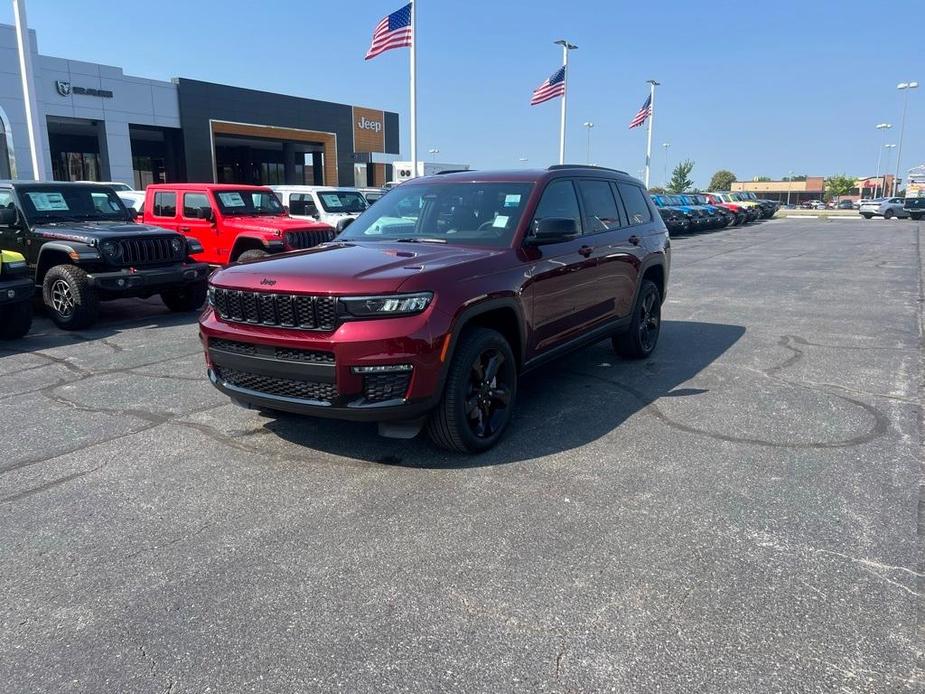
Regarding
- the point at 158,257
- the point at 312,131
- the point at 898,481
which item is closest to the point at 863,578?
the point at 898,481

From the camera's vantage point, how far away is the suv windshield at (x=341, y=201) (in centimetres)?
1572

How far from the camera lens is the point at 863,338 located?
819 centimetres

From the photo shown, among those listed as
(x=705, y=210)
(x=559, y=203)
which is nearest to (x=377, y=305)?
(x=559, y=203)

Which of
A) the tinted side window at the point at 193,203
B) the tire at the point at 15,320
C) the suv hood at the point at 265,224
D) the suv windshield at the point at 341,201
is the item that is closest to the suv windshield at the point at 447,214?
the tire at the point at 15,320

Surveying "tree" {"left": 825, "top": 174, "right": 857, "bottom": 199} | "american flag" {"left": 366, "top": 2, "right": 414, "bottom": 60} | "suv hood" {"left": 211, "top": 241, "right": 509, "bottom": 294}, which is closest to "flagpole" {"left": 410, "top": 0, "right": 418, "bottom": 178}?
"american flag" {"left": 366, "top": 2, "right": 414, "bottom": 60}

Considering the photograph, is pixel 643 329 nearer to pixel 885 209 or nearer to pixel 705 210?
pixel 705 210

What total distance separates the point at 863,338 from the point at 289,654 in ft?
25.9

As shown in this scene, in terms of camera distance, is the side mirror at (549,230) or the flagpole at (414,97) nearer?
the side mirror at (549,230)

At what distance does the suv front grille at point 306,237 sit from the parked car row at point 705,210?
14713 millimetres

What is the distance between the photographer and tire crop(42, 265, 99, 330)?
8.40 meters

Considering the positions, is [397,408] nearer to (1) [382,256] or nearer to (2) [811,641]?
(1) [382,256]

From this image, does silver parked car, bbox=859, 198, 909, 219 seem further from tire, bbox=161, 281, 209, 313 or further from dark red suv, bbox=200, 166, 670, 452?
dark red suv, bbox=200, 166, 670, 452

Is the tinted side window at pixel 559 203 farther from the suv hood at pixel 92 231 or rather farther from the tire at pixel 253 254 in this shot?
the tire at pixel 253 254

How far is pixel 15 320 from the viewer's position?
7.98 m
